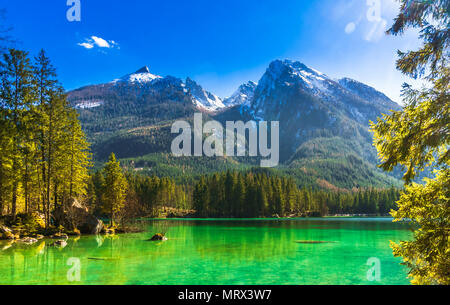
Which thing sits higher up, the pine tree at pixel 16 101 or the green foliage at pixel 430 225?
the pine tree at pixel 16 101

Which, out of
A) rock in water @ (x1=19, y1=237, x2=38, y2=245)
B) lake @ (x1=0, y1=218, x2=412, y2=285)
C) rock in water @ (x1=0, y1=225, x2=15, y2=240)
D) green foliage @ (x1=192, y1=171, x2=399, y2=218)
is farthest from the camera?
green foliage @ (x1=192, y1=171, x2=399, y2=218)

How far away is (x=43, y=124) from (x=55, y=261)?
66.4ft

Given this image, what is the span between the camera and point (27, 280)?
15.2 m

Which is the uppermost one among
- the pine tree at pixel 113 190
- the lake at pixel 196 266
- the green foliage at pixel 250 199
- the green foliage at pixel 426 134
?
the green foliage at pixel 426 134

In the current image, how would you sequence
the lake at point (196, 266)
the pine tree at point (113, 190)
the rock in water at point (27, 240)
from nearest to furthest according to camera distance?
the lake at point (196, 266) < the rock in water at point (27, 240) < the pine tree at point (113, 190)

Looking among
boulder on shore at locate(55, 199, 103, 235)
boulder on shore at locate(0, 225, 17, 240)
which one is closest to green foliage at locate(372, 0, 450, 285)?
boulder on shore at locate(0, 225, 17, 240)

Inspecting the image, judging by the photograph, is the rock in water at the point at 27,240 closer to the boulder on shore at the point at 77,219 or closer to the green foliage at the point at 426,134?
the boulder on shore at the point at 77,219

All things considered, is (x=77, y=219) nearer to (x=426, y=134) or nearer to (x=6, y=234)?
Answer: (x=6, y=234)

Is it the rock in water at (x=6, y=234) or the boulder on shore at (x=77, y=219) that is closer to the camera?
the rock in water at (x=6, y=234)

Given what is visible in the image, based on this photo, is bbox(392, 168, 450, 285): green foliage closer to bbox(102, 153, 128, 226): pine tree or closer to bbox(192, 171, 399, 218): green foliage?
bbox(102, 153, 128, 226): pine tree

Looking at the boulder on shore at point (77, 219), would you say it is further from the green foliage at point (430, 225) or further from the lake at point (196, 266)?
the green foliage at point (430, 225)

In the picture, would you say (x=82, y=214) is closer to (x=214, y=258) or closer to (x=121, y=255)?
(x=121, y=255)

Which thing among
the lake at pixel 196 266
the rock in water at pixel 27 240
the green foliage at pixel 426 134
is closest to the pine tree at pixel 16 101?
the rock in water at pixel 27 240

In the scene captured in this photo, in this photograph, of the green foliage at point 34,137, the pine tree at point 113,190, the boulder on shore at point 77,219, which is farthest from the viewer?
the pine tree at point 113,190
